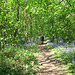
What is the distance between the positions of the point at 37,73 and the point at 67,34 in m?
11.7

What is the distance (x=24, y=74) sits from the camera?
6.25 metres

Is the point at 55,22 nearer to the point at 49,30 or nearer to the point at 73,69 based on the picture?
the point at 49,30

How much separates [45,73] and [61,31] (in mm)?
11629

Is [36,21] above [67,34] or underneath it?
above

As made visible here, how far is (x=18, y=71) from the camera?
662 cm

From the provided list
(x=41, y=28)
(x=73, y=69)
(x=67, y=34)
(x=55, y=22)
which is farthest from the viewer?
(x=41, y=28)

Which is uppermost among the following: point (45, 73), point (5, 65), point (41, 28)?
point (41, 28)

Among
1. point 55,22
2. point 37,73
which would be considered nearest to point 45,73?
point 37,73

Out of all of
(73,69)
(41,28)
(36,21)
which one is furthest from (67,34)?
(73,69)

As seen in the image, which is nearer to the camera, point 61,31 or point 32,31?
point 61,31

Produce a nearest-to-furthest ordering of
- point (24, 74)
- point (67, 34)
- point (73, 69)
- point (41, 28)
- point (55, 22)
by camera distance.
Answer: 1. point (24, 74)
2. point (73, 69)
3. point (67, 34)
4. point (55, 22)
5. point (41, 28)

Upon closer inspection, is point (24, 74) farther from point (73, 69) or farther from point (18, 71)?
point (73, 69)

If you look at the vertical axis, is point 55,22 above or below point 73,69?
above

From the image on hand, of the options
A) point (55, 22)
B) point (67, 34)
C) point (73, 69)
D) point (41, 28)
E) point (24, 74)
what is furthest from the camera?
point (41, 28)
